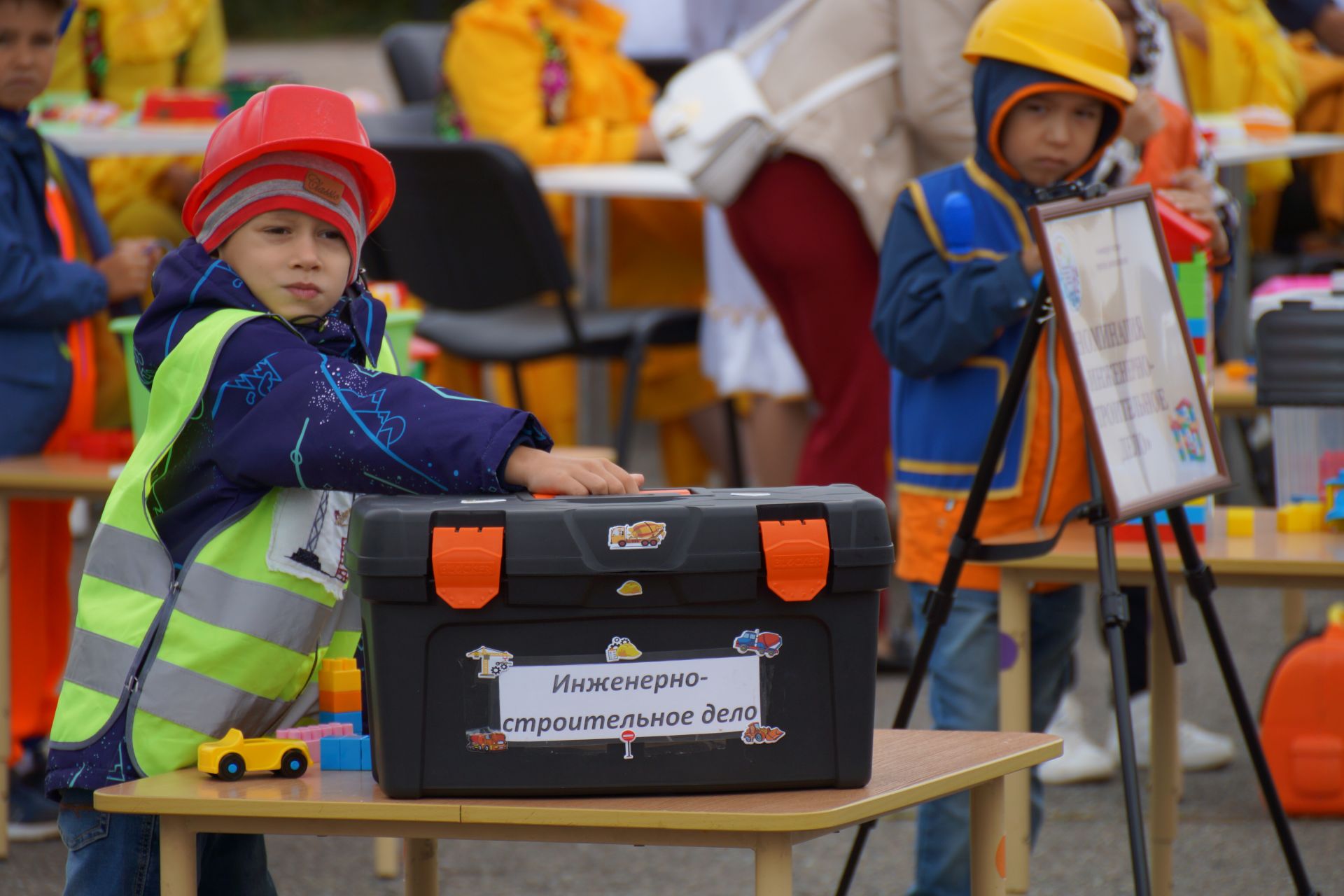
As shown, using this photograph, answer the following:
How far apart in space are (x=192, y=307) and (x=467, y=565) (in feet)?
1.98

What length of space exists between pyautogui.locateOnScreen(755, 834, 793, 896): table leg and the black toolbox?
0.29 feet

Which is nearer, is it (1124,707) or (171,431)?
(171,431)

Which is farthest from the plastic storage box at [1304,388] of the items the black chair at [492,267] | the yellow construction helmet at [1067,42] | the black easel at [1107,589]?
the black chair at [492,267]

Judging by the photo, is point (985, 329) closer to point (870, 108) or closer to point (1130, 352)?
point (1130, 352)

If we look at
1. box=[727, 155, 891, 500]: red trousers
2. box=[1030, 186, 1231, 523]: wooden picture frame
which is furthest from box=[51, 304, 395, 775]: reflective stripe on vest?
box=[727, 155, 891, 500]: red trousers

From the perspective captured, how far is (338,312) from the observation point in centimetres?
244

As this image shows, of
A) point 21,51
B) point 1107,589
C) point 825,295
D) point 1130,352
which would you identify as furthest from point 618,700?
point 825,295

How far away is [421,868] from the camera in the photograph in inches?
101

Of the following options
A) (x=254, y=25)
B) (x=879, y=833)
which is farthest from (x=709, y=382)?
(x=254, y=25)

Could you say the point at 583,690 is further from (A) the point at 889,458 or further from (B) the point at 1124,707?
(A) the point at 889,458

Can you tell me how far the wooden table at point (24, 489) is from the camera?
397 cm

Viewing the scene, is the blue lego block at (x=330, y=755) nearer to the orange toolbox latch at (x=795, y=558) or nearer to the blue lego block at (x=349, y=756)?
the blue lego block at (x=349, y=756)

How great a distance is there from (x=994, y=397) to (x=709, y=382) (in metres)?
3.81

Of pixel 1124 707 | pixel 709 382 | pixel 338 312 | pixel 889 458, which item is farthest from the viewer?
pixel 709 382
